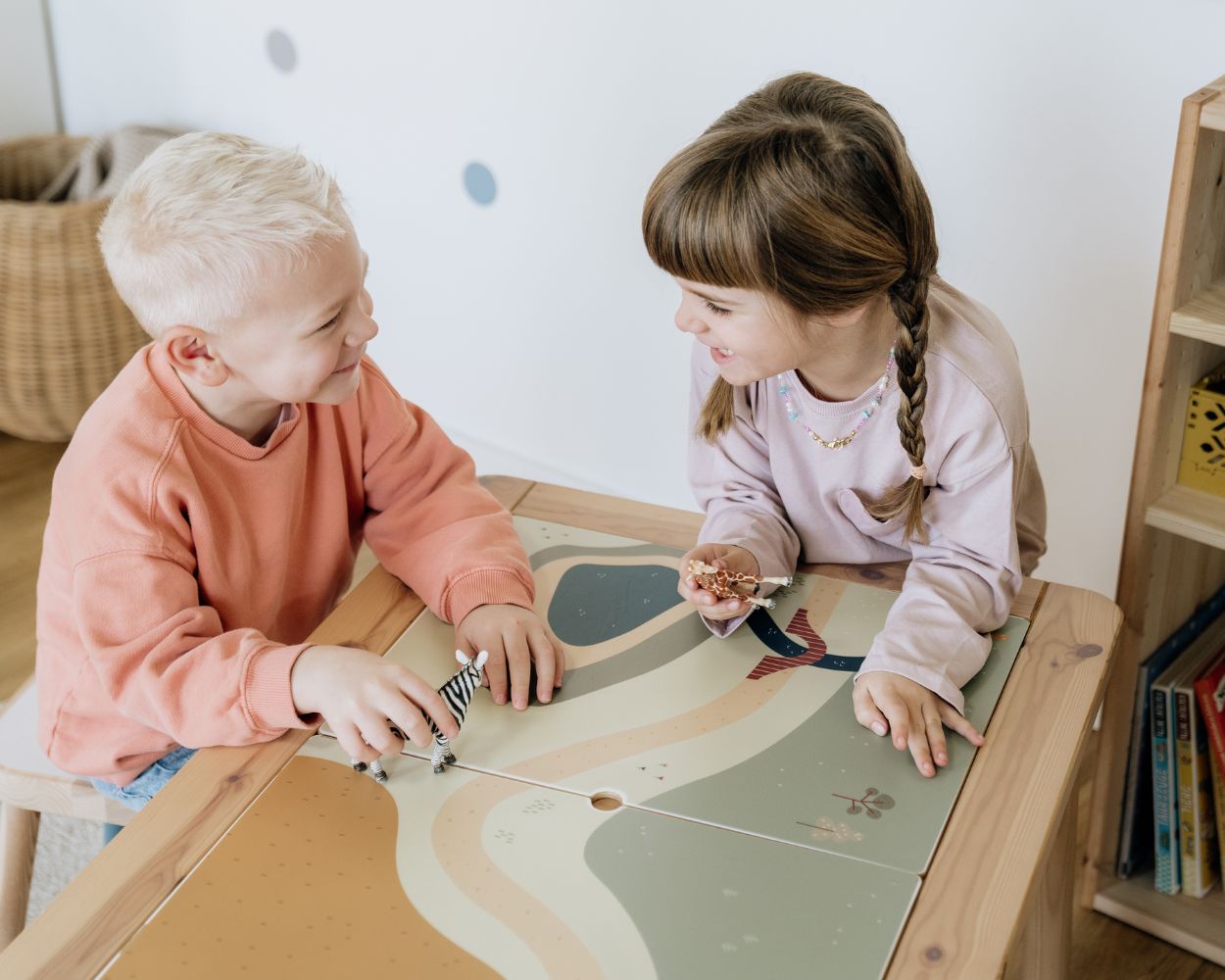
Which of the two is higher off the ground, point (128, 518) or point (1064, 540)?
point (128, 518)

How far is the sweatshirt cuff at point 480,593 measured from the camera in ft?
3.77

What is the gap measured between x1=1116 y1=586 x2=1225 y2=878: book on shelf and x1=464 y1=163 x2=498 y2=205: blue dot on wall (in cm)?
123

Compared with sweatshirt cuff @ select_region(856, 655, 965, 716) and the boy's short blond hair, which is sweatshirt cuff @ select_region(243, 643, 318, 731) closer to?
the boy's short blond hair

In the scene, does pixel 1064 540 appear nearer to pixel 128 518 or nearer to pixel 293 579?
pixel 293 579

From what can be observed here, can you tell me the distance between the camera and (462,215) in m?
2.26

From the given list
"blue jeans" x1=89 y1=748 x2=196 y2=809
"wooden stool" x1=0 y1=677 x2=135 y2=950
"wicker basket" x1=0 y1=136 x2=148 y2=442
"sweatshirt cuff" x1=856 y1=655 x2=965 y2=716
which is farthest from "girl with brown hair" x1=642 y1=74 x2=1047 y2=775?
"wicker basket" x1=0 y1=136 x2=148 y2=442

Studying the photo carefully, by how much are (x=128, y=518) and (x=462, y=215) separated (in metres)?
1.29

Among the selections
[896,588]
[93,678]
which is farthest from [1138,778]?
[93,678]

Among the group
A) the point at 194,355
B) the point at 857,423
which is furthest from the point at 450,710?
the point at 857,423

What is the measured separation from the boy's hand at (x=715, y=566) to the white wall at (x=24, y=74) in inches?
85.0

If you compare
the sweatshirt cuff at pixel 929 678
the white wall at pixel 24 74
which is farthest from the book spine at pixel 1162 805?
the white wall at pixel 24 74

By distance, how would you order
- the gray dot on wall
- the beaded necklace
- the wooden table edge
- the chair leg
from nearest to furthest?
the wooden table edge < the beaded necklace < the chair leg < the gray dot on wall

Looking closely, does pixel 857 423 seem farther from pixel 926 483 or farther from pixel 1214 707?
pixel 1214 707

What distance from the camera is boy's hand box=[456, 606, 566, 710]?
1.08m
